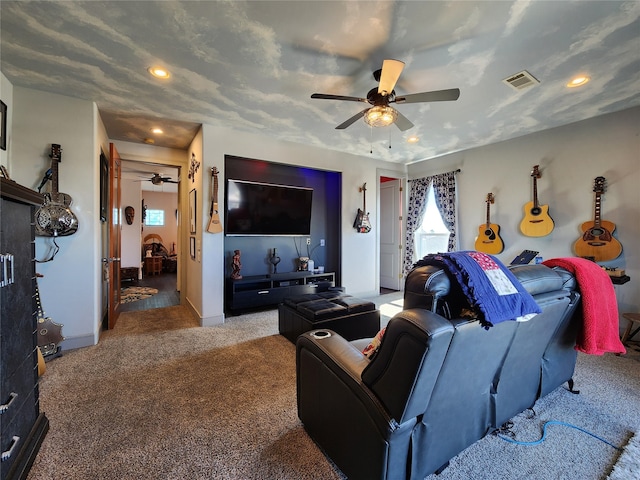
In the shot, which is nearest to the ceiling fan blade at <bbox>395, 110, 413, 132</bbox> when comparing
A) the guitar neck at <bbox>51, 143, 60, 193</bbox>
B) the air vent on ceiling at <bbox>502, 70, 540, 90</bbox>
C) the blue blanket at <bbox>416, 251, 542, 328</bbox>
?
the air vent on ceiling at <bbox>502, 70, 540, 90</bbox>

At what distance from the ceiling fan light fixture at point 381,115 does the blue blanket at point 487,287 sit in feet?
5.85

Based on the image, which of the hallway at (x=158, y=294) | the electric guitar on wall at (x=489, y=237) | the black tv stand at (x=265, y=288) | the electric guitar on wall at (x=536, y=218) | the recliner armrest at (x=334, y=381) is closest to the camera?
the recliner armrest at (x=334, y=381)

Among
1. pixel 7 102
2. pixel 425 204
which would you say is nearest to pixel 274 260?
pixel 425 204

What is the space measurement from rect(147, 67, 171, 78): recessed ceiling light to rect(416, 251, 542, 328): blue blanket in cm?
273

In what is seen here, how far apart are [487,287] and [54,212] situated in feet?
12.1

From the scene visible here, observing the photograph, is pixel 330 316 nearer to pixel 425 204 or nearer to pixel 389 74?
pixel 389 74

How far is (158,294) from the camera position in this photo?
5531mm

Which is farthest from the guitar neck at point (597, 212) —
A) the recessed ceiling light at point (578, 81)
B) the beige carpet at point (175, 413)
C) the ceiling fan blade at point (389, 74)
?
the beige carpet at point (175, 413)

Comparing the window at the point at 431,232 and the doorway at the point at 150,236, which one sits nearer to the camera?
the doorway at the point at 150,236

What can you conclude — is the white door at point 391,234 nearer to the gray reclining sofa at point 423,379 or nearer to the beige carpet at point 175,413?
the beige carpet at point 175,413

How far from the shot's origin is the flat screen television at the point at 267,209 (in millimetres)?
4102

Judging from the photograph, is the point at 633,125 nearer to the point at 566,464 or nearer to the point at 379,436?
the point at 566,464

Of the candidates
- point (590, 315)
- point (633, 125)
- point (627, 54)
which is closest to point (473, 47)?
point (627, 54)

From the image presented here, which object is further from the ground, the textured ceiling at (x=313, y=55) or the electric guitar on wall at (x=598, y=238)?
the textured ceiling at (x=313, y=55)
